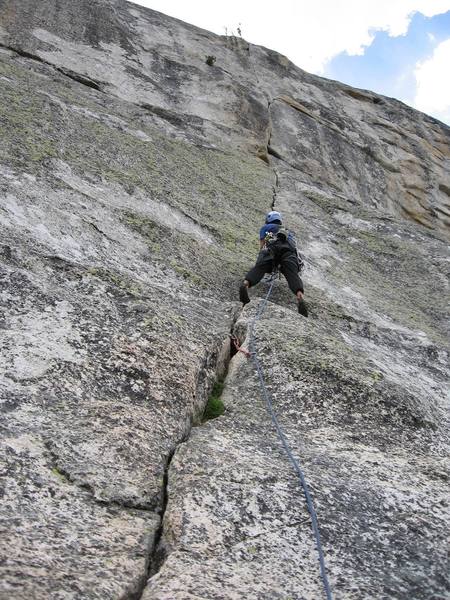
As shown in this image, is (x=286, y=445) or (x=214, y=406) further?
(x=214, y=406)

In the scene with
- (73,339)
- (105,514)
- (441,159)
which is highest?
(441,159)

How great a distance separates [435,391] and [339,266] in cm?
512

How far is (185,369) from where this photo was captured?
6789mm

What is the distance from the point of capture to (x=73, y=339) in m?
6.53

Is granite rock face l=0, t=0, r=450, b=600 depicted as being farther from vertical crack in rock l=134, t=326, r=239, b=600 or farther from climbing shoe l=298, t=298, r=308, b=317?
climbing shoe l=298, t=298, r=308, b=317

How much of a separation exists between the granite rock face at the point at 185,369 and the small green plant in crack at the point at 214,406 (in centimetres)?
15

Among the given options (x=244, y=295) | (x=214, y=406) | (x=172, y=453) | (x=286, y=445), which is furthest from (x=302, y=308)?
(x=172, y=453)

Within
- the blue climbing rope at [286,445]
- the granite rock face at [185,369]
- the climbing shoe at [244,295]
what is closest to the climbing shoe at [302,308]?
the granite rock face at [185,369]

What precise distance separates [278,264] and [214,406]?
4489 millimetres

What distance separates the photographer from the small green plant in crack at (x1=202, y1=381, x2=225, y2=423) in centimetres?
671

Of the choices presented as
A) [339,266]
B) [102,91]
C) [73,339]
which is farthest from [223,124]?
[73,339]

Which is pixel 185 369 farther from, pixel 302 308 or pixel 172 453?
pixel 302 308

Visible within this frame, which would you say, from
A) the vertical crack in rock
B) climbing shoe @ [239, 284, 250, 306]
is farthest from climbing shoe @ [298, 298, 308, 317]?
the vertical crack in rock

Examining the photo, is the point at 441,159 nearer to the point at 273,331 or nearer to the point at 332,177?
the point at 332,177
